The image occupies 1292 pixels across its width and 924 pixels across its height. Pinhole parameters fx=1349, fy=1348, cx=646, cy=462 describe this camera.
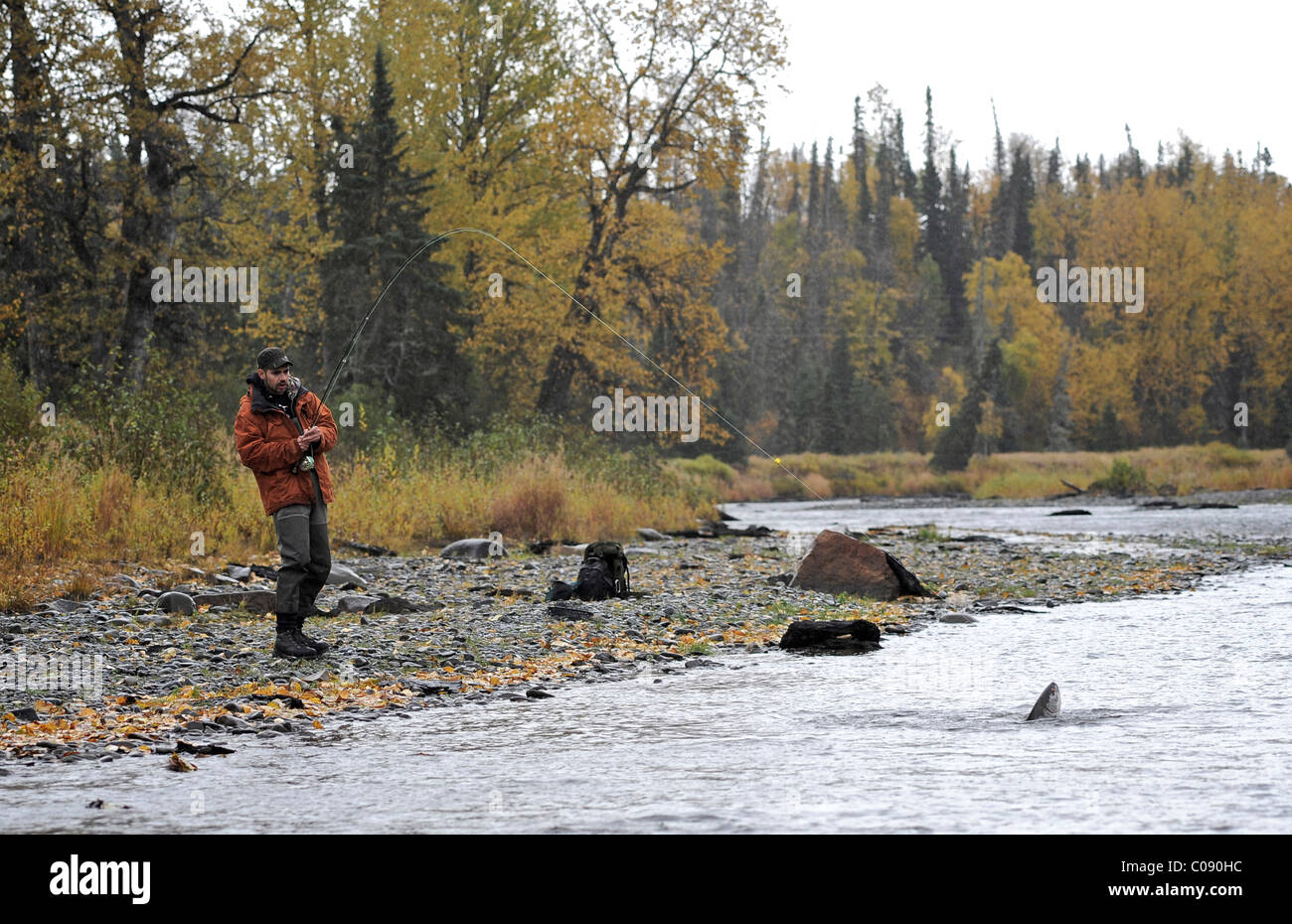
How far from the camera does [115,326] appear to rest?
25.2 metres

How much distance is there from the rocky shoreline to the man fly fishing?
347 mm

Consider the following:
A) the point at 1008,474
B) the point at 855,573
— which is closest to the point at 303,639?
the point at 855,573

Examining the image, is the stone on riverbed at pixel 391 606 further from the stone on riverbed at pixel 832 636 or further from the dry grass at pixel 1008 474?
the dry grass at pixel 1008 474

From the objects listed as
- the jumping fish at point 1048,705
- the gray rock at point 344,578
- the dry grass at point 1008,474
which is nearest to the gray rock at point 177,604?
the gray rock at point 344,578

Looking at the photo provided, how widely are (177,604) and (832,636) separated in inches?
199

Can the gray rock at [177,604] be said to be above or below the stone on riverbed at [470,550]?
above

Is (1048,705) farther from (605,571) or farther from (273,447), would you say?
Result: (605,571)

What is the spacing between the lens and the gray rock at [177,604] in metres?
10.4

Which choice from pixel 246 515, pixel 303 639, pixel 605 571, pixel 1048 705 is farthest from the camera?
pixel 246 515

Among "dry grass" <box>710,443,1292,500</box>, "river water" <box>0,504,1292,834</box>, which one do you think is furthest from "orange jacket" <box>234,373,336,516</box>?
"dry grass" <box>710,443,1292,500</box>

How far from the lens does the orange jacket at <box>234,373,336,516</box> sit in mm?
8352

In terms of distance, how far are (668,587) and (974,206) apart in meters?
92.3

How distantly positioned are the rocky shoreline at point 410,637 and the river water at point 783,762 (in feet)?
1.30

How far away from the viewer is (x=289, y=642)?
8.50 meters
